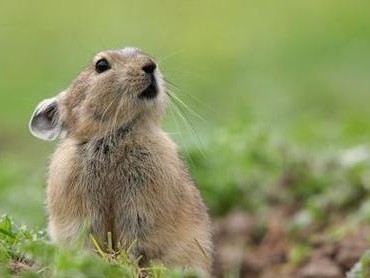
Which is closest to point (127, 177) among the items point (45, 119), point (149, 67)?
point (149, 67)

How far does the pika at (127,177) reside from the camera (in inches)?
353

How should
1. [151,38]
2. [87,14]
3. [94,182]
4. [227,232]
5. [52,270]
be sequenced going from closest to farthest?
[52,270]
[94,182]
[227,232]
[151,38]
[87,14]

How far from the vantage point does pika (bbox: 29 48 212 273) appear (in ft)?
29.4

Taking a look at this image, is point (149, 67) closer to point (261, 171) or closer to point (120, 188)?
point (120, 188)

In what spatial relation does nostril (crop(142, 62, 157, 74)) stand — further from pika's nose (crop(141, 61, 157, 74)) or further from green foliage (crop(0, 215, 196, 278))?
green foliage (crop(0, 215, 196, 278))

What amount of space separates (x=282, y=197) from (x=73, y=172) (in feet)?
12.5

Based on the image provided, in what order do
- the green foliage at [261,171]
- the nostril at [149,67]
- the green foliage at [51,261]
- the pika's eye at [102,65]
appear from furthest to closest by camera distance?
the green foliage at [261,171] → the pika's eye at [102,65] → the nostril at [149,67] → the green foliage at [51,261]

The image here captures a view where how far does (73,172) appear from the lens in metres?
9.10

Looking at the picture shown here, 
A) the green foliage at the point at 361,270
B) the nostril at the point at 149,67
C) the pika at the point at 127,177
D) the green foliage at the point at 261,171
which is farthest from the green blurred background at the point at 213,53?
the green foliage at the point at 361,270

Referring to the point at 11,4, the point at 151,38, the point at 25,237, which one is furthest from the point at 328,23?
the point at 25,237

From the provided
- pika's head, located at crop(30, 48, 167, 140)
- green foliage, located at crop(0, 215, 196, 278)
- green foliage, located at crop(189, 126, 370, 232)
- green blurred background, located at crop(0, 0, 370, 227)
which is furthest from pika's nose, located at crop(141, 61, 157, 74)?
green blurred background, located at crop(0, 0, 370, 227)

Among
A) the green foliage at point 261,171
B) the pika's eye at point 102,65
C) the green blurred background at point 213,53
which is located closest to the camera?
the pika's eye at point 102,65

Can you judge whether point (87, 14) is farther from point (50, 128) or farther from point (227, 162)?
point (50, 128)

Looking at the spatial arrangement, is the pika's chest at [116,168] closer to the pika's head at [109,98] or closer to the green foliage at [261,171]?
the pika's head at [109,98]
